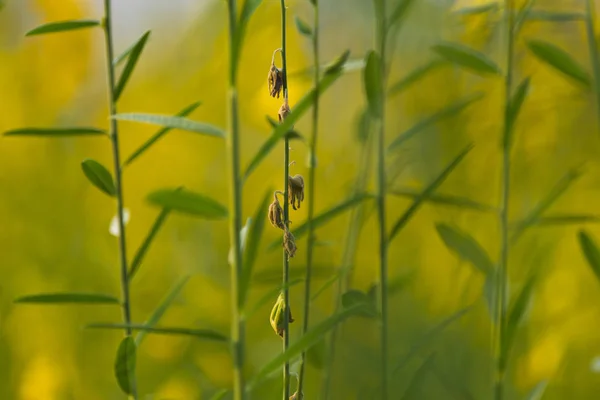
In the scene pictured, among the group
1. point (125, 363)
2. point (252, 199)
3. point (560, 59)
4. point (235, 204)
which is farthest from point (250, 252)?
point (252, 199)

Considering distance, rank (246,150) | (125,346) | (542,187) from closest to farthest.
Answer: (125,346) → (542,187) → (246,150)

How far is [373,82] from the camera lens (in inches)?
11.4

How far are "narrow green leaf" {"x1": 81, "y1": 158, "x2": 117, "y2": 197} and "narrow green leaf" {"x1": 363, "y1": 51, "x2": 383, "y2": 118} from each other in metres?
0.13

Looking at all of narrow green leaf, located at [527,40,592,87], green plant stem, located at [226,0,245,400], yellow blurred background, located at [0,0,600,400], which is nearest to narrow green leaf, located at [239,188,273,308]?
green plant stem, located at [226,0,245,400]

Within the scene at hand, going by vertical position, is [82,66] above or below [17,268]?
above

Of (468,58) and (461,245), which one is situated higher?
(468,58)

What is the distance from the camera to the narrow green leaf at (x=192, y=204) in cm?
20

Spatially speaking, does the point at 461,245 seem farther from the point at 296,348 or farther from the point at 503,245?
the point at 296,348

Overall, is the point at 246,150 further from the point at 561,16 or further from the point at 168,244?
the point at 561,16

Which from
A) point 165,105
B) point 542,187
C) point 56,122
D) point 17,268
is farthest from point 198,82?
point 542,187

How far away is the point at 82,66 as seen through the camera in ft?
2.68

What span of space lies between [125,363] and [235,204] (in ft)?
0.42

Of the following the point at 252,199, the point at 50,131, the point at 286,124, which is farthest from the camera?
the point at 252,199

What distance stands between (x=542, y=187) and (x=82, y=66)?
0.57 metres
